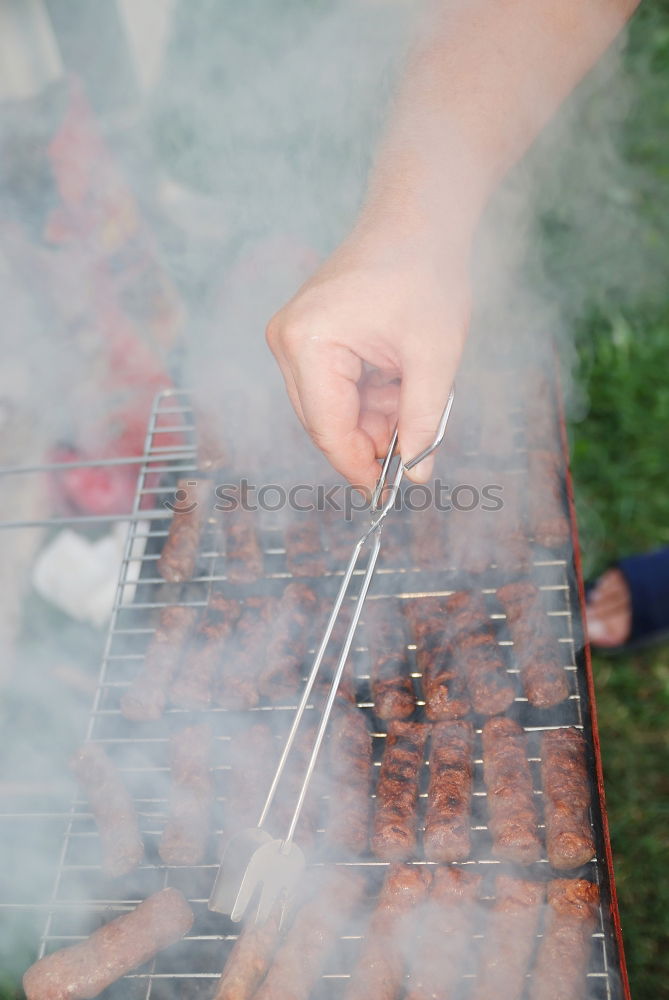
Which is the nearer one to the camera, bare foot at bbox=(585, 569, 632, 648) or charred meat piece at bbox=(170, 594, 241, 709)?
charred meat piece at bbox=(170, 594, 241, 709)

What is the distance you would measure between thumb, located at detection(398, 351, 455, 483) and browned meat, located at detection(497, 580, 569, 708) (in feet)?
3.30

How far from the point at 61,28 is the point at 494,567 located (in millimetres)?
4804

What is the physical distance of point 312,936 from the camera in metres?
2.72

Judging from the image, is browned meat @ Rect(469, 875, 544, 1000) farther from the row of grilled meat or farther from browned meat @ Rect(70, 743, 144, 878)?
browned meat @ Rect(70, 743, 144, 878)

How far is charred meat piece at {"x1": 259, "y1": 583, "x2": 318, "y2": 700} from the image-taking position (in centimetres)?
337

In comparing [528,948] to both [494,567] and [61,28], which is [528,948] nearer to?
[494,567]

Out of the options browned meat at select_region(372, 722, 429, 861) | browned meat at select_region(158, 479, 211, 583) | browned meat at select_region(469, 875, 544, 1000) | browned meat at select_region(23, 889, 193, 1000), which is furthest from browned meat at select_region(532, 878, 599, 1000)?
browned meat at select_region(158, 479, 211, 583)

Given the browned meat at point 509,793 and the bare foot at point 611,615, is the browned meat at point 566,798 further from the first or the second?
the bare foot at point 611,615

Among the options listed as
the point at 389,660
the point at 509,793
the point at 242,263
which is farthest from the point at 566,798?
the point at 242,263

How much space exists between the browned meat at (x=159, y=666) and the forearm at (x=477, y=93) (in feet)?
6.01

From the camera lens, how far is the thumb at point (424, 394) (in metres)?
2.66

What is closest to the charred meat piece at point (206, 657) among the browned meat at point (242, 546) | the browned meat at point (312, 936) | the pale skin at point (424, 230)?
the browned meat at point (242, 546)

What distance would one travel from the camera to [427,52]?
326 cm

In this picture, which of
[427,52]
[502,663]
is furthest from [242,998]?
[427,52]
